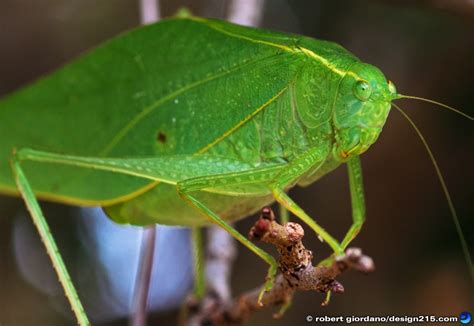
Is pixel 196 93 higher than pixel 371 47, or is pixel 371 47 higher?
pixel 371 47

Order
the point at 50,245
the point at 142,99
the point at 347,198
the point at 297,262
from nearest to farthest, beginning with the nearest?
the point at 297,262
the point at 50,245
the point at 142,99
the point at 347,198

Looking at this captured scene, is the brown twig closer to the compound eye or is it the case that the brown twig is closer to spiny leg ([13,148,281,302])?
spiny leg ([13,148,281,302])

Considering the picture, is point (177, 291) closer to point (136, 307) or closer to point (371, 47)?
point (136, 307)

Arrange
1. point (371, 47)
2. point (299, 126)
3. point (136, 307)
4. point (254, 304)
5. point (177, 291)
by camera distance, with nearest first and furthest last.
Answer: point (299, 126), point (254, 304), point (136, 307), point (371, 47), point (177, 291)

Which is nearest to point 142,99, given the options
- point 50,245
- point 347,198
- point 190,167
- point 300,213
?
point 190,167

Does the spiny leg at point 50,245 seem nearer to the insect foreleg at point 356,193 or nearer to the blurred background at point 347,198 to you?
the insect foreleg at point 356,193

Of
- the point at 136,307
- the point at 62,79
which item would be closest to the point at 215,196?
the point at 136,307

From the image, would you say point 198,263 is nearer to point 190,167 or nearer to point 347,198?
point 190,167
